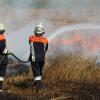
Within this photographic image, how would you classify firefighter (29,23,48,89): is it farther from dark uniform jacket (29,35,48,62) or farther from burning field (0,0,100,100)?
burning field (0,0,100,100)

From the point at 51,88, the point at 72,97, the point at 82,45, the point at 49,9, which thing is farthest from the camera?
the point at 49,9

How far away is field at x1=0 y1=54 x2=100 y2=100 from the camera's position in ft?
34.0

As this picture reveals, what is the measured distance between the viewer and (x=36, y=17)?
62.0 ft

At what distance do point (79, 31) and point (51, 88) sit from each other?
6162mm

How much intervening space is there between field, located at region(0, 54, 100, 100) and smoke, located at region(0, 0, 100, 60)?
231 cm

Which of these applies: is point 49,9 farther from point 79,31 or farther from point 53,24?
point 79,31

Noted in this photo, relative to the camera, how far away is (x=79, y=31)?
1692 centimetres

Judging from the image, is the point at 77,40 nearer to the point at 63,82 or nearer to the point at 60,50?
the point at 60,50

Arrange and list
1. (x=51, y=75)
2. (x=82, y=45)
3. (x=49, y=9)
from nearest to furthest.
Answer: (x=51, y=75), (x=82, y=45), (x=49, y=9)

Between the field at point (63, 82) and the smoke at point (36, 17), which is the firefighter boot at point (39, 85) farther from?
the smoke at point (36, 17)

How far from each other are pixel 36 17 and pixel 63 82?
760 centimetres

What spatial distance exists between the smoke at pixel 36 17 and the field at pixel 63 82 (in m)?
2.31

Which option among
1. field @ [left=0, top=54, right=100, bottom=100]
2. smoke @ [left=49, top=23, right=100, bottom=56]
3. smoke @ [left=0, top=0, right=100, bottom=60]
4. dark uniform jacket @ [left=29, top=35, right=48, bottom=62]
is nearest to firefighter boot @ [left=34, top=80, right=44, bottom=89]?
field @ [left=0, top=54, right=100, bottom=100]

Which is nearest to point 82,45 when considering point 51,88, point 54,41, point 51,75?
point 54,41
